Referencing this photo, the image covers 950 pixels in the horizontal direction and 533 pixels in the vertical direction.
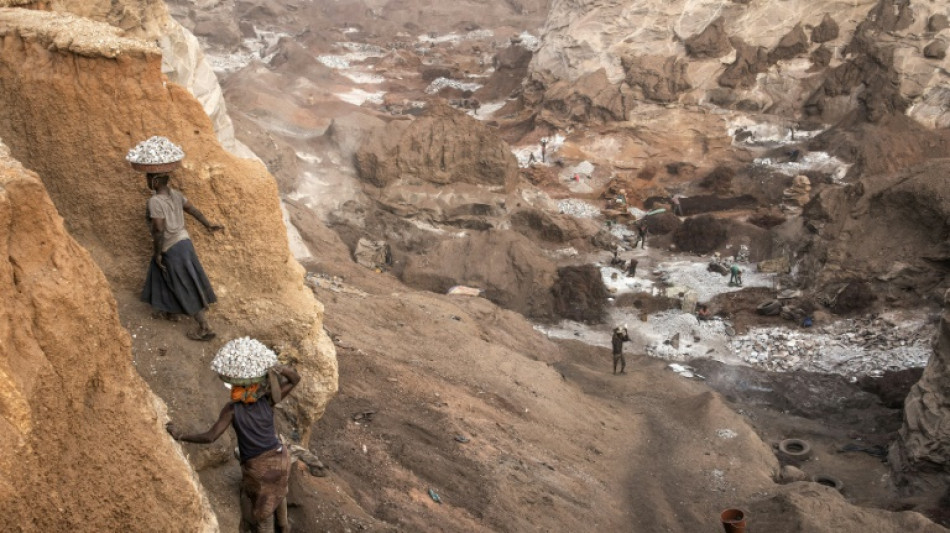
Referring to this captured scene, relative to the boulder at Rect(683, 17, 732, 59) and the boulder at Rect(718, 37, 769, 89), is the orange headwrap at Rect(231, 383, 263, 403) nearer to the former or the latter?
the boulder at Rect(683, 17, 732, 59)

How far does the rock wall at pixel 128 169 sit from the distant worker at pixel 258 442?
1.62 m

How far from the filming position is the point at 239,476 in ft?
16.7

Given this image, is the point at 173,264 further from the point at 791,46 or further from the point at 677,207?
the point at 791,46

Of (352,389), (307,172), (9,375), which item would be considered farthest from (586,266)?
(9,375)

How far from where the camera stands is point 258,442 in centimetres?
444

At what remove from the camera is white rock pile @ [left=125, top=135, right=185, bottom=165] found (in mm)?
5043

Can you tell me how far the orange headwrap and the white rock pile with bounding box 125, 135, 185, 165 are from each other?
1.70 metres

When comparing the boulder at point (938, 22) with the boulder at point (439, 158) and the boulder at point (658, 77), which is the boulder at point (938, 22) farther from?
the boulder at point (439, 158)

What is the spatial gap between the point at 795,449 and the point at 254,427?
9.41 metres

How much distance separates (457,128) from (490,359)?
11.1 m

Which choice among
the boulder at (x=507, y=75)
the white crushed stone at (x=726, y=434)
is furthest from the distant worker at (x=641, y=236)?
the boulder at (x=507, y=75)

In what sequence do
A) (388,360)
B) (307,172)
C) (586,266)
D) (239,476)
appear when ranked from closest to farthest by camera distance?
1. (239,476)
2. (388,360)
3. (586,266)
4. (307,172)

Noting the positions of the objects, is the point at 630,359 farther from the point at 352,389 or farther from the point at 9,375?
the point at 9,375

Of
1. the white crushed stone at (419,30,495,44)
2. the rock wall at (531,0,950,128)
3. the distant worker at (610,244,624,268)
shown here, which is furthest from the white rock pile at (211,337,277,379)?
the white crushed stone at (419,30,495,44)
